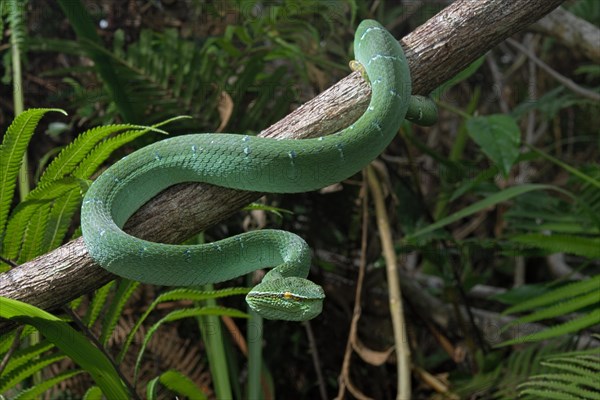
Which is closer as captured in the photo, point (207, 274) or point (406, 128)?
point (207, 274)

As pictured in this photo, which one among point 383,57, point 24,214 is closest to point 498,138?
point 383,57

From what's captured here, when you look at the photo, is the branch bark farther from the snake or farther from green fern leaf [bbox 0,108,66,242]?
green fern leaf [bbox 0,108,66,242]

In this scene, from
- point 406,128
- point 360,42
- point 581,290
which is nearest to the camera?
point 360,42

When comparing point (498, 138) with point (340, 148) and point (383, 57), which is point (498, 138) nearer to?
point (383, 57)

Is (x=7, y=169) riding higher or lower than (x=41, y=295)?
higher

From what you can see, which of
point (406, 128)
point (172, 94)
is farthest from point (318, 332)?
point (172, 94)

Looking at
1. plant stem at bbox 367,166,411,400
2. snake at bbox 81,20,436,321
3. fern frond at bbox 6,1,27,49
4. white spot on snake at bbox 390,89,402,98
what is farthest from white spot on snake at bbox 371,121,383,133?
fern frond at bbox 6,1,27,49

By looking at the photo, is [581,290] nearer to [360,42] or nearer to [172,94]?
[360,42]
